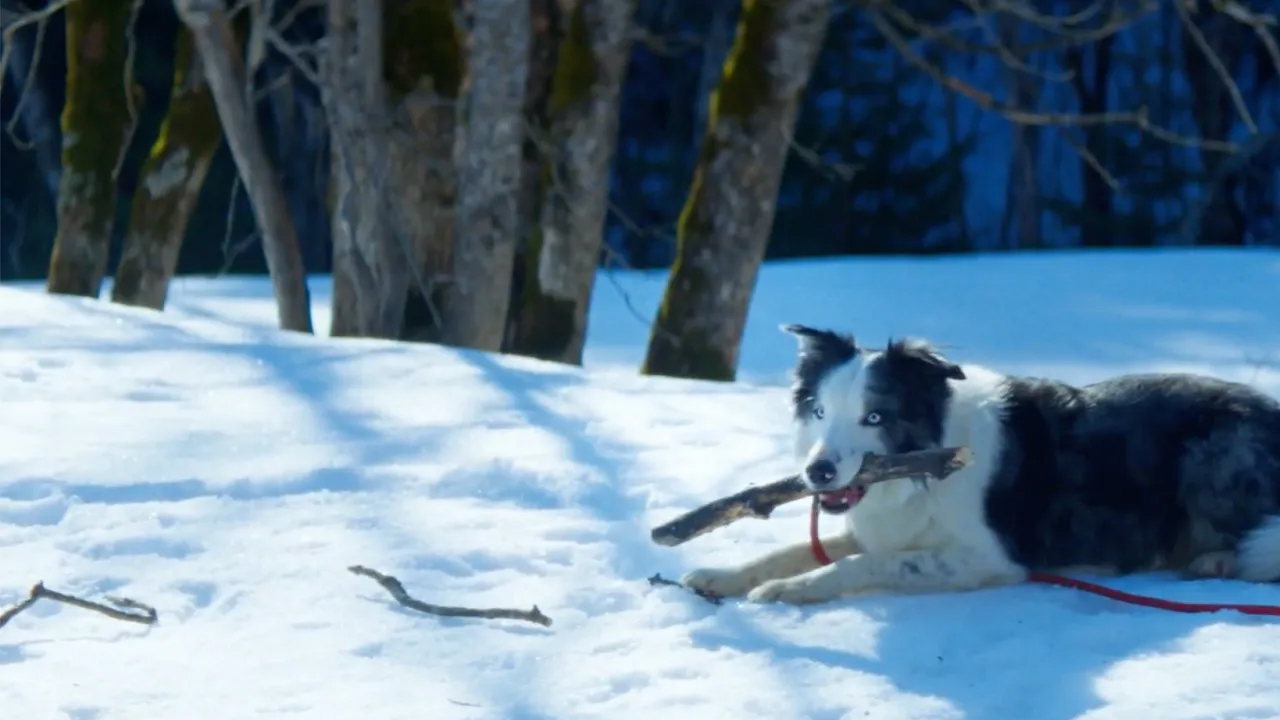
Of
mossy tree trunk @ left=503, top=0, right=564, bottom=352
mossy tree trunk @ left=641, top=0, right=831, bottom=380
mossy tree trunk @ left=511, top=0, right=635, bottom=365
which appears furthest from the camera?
mossy tree trunk @ left=503, top=0, right=564, bottom=352

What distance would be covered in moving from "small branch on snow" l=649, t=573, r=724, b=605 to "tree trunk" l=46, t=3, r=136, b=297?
32.0 ft

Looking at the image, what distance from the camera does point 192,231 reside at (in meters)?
Answer: 25.1

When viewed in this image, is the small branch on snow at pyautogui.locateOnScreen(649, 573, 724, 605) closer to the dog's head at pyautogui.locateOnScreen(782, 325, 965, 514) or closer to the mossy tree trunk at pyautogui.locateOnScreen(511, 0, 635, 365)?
the dog's head at pyautogui.locateOnScreen(782, 325, 965, 514)

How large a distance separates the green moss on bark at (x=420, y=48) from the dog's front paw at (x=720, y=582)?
552cm

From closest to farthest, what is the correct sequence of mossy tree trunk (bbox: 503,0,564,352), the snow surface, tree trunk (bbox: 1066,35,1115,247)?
the snow surface
mossy tree trunk (bbox: 503,0,564,352)
tree trunk (bbox: 1066,35,1115,247)

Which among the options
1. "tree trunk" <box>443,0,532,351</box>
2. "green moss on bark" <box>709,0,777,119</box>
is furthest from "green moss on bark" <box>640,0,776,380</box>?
"tree trunk" <box>443,0,532,351</box>

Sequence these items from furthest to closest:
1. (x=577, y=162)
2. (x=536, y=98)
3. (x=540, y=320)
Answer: (x=536, y=98) < (x=540, y=320) < (x=577, y=162)

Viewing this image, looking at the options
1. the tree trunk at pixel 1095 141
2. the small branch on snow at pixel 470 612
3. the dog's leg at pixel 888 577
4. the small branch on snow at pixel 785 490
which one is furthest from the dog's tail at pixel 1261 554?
the tree trunk at pixel 1095 141

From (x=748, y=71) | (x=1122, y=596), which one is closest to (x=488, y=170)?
(x=748, y=71)

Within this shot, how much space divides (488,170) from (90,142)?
6034 mm

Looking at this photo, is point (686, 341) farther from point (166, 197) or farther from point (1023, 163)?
point (1023, 163)

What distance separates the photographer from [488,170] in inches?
355

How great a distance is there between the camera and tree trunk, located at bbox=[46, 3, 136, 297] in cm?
1330

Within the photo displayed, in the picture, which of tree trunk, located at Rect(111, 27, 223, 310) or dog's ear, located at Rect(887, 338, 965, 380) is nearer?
dog's ear, located at Rect(887, 338, 965, 380)
